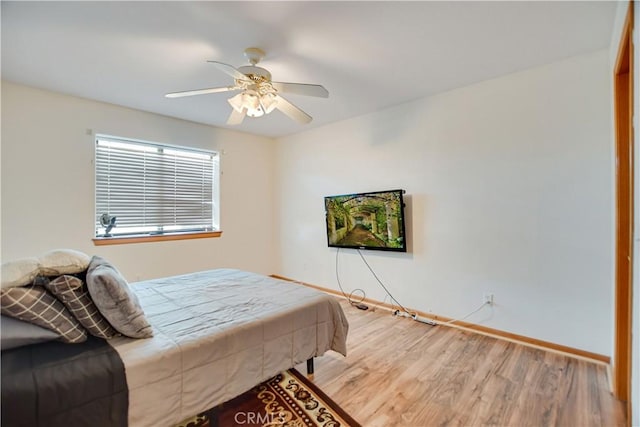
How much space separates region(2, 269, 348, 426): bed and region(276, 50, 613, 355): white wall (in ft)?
5.17

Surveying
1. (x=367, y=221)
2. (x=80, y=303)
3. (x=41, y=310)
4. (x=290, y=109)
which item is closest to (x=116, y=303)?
(x=80, y=303)

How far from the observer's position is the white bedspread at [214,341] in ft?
4.17

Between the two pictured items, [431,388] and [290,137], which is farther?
[290,137]

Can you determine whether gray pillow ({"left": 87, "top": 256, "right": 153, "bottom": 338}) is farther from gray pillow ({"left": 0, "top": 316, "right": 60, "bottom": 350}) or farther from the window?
the window

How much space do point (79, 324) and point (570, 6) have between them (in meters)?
3.34

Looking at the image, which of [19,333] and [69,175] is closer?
[19,333]

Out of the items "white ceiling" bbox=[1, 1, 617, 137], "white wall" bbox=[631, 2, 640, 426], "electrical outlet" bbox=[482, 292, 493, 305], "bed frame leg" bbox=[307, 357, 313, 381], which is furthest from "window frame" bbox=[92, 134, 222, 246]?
"white wall" bbox=[631, 2, 640, 426]

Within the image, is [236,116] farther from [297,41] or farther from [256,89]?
[297,41]

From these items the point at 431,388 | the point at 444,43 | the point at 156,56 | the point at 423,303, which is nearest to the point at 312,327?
the point at 431,388

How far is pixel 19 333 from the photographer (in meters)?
1.14

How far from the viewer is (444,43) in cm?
215

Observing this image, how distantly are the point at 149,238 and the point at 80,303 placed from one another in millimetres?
2583

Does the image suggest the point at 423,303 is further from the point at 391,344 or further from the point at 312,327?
the point at 312,327

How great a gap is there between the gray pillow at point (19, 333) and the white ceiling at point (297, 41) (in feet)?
6.18
